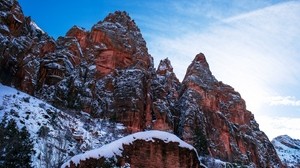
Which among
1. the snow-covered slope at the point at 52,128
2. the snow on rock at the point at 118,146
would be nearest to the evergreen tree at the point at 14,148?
the snow-covered slope at the point at 52,128

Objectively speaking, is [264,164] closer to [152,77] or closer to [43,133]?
[152,77]

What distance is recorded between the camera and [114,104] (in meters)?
67.3

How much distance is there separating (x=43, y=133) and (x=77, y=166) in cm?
2599

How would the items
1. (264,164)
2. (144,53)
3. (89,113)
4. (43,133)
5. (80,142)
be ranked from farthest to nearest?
(264,164) → (144,53) → (89,113) → (80,142) → (43,133)

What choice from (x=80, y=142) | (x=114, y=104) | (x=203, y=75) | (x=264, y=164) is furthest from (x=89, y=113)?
(x=264, y=164)

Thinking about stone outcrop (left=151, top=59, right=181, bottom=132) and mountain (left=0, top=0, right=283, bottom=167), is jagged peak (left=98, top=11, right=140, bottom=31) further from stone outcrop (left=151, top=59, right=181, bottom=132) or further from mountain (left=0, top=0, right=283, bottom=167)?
stone outcrop (left=151, top=59, right=181, bottom=132)

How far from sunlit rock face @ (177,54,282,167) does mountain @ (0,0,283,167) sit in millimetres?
260

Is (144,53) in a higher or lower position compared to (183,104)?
higher

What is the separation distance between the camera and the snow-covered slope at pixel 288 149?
137 meters

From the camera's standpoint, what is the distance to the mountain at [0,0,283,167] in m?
51.7

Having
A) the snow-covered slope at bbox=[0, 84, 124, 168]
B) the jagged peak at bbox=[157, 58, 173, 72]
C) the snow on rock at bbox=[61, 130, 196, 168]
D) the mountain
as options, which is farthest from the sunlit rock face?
the snow on rock at bbox=[61, 130, 196, 168]

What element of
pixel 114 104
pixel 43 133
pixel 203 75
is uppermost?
pixel 203 75

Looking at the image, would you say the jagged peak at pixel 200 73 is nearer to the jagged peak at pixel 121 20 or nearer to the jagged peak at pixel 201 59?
the jagged peak at pixel 201 59

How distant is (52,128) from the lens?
4544 cm
